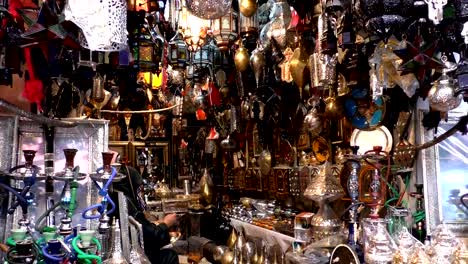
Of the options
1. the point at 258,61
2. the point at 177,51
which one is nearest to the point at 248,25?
the point at 258,61

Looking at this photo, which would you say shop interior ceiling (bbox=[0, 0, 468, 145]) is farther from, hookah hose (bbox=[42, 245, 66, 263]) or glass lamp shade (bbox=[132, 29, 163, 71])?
hookah hose (bbox=[42, 245, 66, 263])

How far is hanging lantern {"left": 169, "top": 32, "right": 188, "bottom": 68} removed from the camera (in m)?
3.94

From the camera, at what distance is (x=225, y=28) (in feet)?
12.4

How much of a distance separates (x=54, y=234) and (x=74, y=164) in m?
0.43

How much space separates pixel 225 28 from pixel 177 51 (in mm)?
530

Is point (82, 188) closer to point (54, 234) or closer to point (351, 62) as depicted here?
point (54, 234)

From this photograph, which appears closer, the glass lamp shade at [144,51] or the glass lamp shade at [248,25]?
the glass lamp shade at [144,51]

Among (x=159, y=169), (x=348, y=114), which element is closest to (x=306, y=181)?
(x=348, y=114)

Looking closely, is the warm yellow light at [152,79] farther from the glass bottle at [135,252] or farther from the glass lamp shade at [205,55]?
the glass bottle at [135,252]

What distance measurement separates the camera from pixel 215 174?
25.1 ft

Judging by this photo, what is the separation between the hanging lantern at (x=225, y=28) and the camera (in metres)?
3.76

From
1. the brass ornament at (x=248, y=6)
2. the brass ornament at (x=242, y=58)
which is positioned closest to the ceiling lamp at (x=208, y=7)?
the brass ornament at (x=248, y=6)

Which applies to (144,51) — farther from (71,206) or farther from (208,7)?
(71,206)

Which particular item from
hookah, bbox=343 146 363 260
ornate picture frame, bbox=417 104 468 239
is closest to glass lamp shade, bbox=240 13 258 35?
hookah, bbox=343 146 363 260
